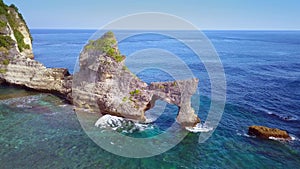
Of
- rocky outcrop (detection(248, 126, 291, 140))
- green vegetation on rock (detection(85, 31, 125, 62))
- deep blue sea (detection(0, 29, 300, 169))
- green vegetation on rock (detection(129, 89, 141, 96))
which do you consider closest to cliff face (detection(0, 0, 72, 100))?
deep blue sea (detection(0, 29, 300, 169))

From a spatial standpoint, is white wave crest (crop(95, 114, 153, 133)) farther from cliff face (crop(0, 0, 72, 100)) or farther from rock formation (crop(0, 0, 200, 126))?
cliff face (crop(0, 0, 72, 100))

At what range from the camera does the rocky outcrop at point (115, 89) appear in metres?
31.0

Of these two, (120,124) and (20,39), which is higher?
(20,39)

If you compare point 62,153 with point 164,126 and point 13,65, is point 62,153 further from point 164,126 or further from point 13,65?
point 13,65

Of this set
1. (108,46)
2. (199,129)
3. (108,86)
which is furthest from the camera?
(108,46)

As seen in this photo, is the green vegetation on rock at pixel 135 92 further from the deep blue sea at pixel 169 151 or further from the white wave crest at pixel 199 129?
the white wave crest at pixel 199 129

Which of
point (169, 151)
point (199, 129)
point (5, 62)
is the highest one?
point (5, 62)

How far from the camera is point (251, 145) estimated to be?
2638 cm

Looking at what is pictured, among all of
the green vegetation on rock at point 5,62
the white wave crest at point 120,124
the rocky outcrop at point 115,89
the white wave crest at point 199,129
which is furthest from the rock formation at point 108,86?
the green vegetation on rock at point 5,62

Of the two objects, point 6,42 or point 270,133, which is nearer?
point 270,133

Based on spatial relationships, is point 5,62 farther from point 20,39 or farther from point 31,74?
point 20,39

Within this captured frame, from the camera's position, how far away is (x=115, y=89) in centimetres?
3319

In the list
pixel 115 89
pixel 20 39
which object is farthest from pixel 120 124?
pixel 20 39

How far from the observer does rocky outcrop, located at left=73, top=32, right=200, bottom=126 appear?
31.0 m
